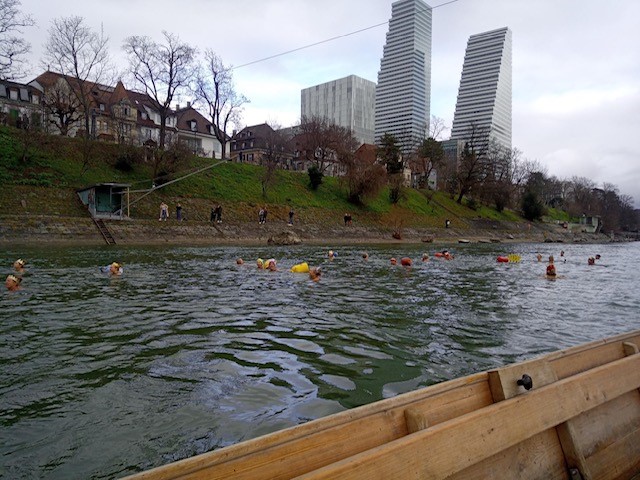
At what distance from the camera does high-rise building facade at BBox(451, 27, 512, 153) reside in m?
129

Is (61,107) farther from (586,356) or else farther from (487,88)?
(487,88)

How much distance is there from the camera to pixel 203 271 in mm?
19469

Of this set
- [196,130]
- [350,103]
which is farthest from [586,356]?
[350,103]

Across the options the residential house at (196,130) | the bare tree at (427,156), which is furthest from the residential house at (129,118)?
the bare tree at (427,156)

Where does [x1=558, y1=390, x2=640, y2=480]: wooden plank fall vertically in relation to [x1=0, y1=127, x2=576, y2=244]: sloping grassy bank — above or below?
below

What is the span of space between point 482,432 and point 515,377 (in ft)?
2.55

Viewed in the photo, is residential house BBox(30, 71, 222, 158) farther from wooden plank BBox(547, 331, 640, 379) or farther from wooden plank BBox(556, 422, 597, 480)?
wooden plank BBox(556, 422, 597, 480)

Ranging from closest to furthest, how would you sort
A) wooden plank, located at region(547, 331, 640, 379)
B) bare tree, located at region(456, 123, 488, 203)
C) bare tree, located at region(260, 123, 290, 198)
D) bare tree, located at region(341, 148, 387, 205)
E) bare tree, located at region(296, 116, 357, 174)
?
wooden plank, located at region(547, 331, 640, 379) → bare tree, located at region(260, 123, 290, 198) → bare tree, located at region(341, 148, 387, 205) → bare tree, located at region(296, 116, 357, 174) → bare tree, located at region(456, 123, 488, 203)

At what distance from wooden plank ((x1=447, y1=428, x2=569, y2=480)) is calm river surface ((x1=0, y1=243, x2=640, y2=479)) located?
249cm

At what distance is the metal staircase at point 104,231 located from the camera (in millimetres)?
33281

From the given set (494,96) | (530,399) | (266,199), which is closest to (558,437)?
(530,399)

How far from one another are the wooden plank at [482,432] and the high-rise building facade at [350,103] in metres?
169

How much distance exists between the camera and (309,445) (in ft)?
9.21

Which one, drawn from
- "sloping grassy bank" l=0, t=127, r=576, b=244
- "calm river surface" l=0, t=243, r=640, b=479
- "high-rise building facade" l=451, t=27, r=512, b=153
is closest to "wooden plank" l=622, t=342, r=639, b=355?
"calm river surface" l=0, t=243, r=640, b=479
